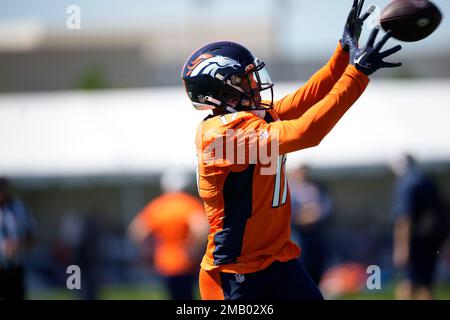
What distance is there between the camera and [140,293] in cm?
1265

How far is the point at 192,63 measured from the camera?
14.6 feet

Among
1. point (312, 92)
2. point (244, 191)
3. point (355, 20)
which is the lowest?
point (244, 191)

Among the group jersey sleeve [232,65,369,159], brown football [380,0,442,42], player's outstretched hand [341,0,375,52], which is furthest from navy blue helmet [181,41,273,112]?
brown football [380,0,442,42]

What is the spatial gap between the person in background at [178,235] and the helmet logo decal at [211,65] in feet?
13.4

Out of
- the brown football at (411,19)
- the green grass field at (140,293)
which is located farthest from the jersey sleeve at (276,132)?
the green grass field at (140,293)

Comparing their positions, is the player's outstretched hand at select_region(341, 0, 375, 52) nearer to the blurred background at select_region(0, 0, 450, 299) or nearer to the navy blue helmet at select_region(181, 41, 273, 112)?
the navy blue helmet at select_region(181, 41, 273, 112)

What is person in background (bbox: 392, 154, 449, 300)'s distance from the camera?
8562 mm

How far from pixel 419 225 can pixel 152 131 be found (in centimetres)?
709

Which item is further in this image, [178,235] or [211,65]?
[178,235]

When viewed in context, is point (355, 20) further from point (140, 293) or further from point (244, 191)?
point (140, 293)

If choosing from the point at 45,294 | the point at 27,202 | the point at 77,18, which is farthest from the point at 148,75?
the point at 77,18

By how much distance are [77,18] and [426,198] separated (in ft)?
14.2

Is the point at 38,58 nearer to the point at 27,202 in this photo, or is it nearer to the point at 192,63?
the point at 27,202

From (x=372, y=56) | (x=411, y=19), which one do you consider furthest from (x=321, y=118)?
(x=411, y=19)
